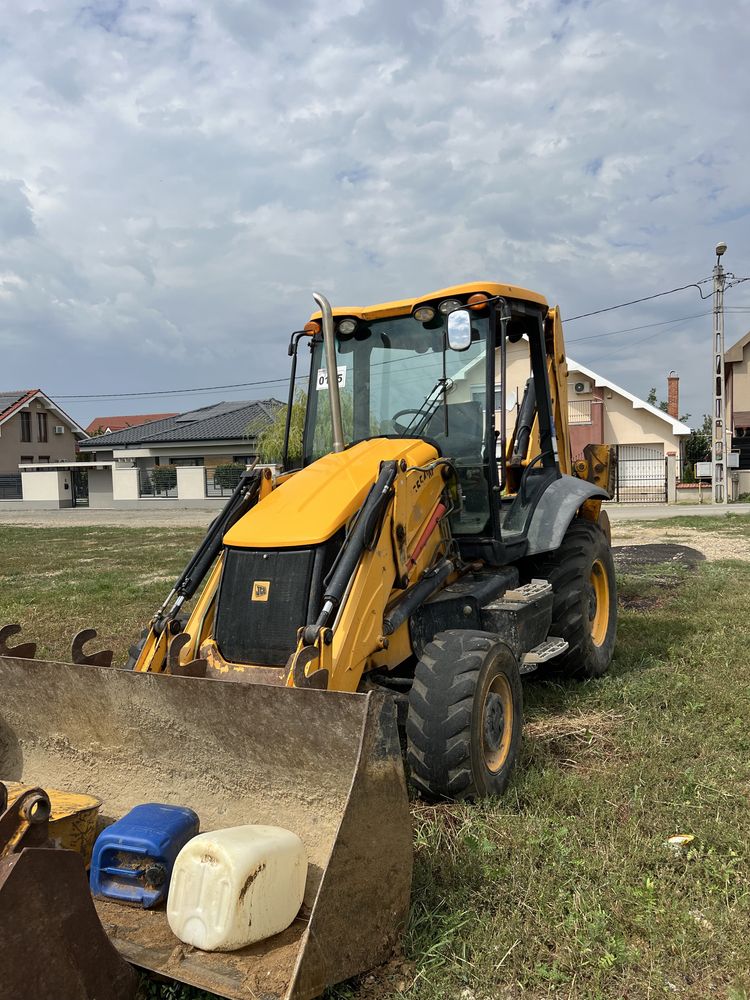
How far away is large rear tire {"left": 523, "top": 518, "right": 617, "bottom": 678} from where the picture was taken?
5836 millimetres

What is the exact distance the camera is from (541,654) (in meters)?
5.03

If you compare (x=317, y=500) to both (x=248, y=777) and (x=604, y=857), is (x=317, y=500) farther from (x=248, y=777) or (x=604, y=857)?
(x=604, y=857)

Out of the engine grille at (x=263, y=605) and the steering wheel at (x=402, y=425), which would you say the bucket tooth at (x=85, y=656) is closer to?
the engine grille at (x=263, y=605)

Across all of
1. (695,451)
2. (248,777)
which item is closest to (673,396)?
(695,451)

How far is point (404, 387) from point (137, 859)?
11.6 feet

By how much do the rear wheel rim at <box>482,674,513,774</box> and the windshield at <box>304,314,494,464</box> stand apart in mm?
1658

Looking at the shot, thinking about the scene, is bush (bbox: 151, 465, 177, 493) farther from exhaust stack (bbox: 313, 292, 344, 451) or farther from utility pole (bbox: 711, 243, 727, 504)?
exhaust stack (bbox: 313, 292, 344, 451)

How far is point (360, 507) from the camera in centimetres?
440

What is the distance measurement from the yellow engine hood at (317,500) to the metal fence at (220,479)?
111 ft

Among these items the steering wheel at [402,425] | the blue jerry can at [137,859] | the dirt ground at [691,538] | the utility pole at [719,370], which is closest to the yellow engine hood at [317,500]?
the steering wheel at [402,425]

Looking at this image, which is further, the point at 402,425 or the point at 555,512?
the point at 555,512

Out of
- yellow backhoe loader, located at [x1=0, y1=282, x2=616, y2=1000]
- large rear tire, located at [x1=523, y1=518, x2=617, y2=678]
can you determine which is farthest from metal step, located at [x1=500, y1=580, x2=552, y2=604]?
large rear tire, located at [x1=523, y1=518, x2=617, y2=678]

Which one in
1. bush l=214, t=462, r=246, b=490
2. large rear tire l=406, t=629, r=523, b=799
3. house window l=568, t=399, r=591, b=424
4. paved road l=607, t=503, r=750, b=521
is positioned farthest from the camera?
bush l=214, t=462, r=246, b=490

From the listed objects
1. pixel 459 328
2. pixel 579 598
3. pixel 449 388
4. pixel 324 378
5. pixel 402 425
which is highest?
pixel 459 328
